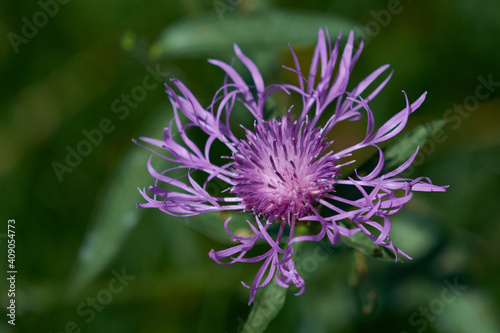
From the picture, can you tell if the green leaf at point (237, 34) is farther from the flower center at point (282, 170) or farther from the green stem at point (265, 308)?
the green stem at point (265, 308)

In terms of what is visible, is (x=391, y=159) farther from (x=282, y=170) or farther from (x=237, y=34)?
(x=237, y=34)

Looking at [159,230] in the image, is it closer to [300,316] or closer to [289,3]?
[300,316]

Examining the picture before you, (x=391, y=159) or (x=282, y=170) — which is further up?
(x=391, y=159)

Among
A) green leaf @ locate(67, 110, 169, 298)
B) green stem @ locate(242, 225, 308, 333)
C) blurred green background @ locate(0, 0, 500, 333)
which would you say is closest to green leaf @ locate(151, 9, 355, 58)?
blurred green background @ locate(0, 0, 500, 333)

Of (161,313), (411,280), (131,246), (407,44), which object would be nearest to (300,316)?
(411,280)

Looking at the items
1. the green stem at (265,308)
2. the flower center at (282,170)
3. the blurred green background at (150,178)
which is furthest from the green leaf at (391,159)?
the blurred green background at (150,178)

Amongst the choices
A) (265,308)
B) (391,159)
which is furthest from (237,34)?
(265,308)
